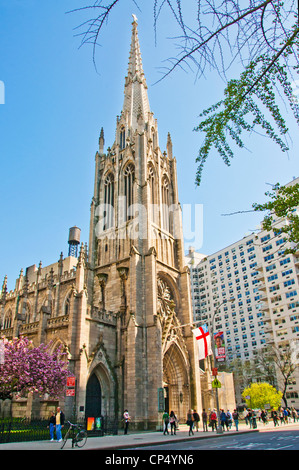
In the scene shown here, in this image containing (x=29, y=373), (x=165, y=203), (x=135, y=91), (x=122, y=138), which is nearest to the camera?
(x=29, y=373)

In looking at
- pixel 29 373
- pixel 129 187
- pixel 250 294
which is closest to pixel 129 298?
pixel 29 373

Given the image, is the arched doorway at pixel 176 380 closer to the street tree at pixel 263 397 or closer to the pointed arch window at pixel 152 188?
the pointed arch window at pixel 152 188

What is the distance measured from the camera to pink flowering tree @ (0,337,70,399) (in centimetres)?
2023

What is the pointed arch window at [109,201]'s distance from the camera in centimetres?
3576

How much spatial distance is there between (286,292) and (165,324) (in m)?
38.8

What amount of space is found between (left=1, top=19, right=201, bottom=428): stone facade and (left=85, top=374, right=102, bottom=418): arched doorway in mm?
66

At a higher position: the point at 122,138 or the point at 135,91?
the point at 135,91

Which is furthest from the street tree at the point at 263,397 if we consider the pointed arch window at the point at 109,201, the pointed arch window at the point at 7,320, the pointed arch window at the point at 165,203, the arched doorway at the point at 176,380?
the pointed arch window at the point at 7,320

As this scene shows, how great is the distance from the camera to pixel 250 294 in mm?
78562

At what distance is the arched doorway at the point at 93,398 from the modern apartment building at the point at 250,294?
2635 centimetres

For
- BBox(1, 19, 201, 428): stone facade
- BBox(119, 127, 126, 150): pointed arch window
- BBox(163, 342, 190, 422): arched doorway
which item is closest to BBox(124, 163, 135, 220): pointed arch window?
BBox(1, 19, 201, 428): stone facade

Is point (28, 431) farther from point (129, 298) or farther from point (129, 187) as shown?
point (129, 187)

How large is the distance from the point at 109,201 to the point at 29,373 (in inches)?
815

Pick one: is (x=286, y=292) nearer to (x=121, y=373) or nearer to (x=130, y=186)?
(x=130, y=186)
